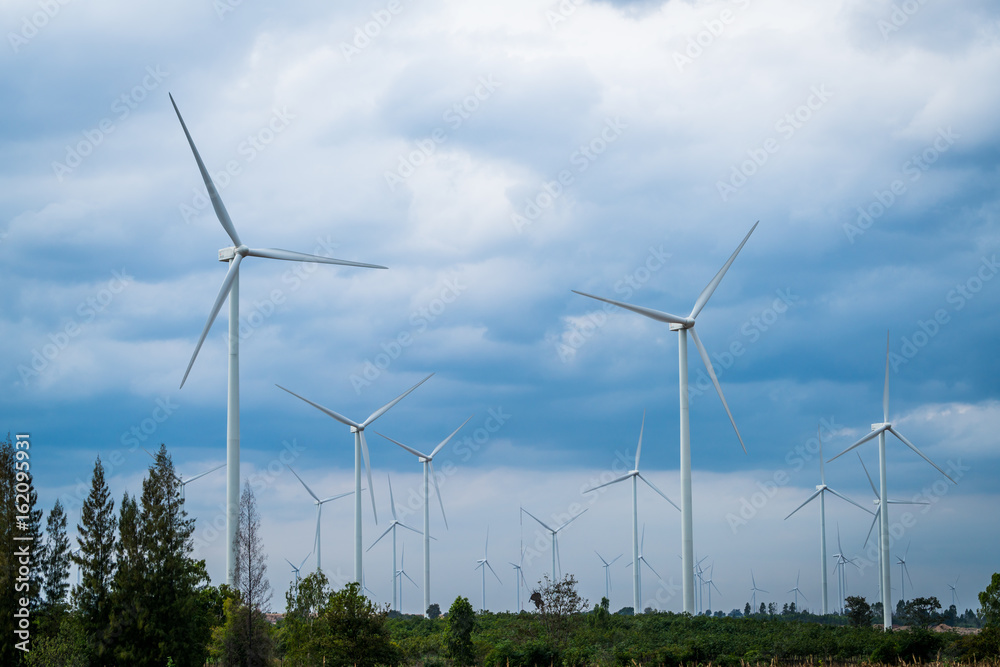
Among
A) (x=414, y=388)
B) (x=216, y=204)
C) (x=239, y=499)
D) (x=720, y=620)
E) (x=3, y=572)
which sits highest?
(x=216, y=204)

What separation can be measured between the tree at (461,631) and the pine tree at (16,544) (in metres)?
21.5

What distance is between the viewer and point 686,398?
67438 millimetres

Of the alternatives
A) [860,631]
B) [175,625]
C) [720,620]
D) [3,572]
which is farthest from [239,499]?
[860,631]

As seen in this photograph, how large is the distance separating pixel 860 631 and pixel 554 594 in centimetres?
1865

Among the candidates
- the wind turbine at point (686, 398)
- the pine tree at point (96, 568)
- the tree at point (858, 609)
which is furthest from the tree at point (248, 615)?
the tree at point (858, 609)

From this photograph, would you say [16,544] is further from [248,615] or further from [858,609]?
[858,609]

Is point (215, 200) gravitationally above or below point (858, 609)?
above

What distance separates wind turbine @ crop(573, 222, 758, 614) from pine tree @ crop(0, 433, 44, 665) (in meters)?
35.1

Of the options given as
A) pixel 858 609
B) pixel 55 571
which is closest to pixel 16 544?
pixel 55 571

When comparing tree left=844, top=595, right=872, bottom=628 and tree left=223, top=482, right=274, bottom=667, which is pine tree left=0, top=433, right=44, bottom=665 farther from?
tree left=844, top=595, right=872, bottom=628

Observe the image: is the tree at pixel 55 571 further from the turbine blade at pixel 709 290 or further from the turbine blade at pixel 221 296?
the turbine blade at pixel 709 290

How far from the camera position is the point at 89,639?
145ft

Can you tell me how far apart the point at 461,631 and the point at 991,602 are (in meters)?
28.6

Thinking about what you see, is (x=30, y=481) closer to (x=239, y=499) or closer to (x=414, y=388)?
(x=239, y=499)
